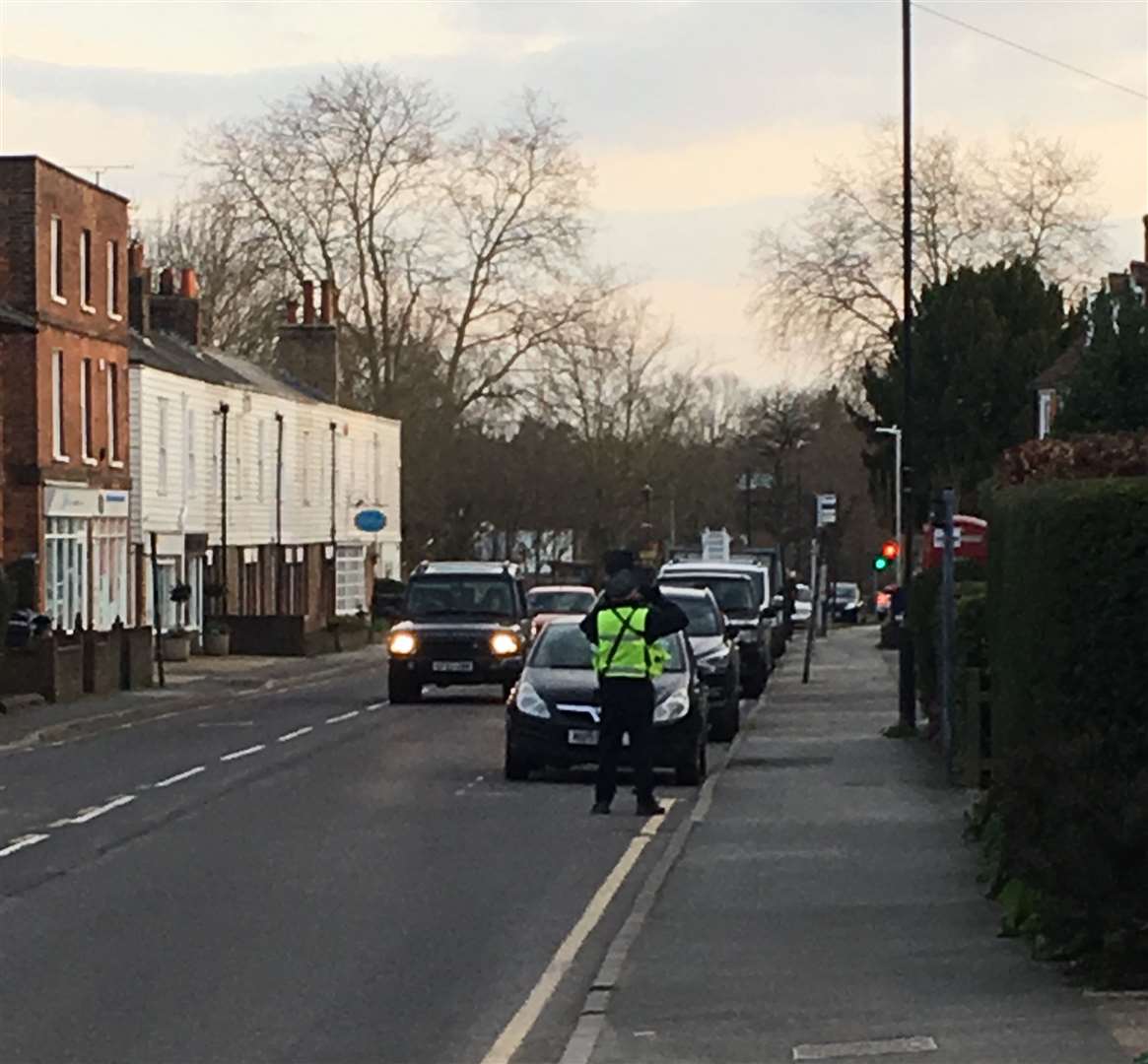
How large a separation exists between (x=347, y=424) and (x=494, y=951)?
196 ft

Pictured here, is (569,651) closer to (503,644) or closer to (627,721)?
(627,721)

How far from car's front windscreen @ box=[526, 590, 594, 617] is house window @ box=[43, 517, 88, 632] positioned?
900cm

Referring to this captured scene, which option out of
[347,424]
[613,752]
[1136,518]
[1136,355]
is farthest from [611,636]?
[347,424]

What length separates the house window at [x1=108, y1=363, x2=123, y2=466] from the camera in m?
52.2

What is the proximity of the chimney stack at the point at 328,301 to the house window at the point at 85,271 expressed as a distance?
976 inches

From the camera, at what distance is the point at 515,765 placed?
23031 millimetres

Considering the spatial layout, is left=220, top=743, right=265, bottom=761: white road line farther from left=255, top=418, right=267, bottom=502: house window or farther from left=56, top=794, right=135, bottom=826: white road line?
left=255, top=418, right=267, bottom=502: house window

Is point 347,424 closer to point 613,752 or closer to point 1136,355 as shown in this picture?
point 1136,355

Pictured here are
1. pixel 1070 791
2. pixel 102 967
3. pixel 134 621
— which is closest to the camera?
pixel 1070 791

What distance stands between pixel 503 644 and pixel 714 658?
7.07 m

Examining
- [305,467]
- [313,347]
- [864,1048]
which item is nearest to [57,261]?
[305,467]

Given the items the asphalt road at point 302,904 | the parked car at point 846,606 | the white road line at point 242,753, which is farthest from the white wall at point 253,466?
the asphalt road at point 302,904

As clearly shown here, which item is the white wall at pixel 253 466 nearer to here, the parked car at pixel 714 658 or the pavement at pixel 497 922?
the parked car at pixel 714 658

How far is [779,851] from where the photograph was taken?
1709cm
